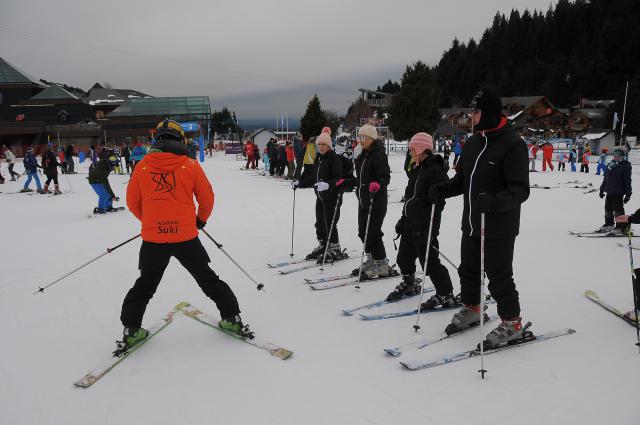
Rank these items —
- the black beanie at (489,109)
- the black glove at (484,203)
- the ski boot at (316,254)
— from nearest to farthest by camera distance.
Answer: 1. the black glove at (484,203)
2. the black beanie at (489,109)
3. the ski boot at (316,254)

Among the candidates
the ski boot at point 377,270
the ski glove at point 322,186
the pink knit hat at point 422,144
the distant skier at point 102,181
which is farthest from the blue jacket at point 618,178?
the distant skier at point 102,181

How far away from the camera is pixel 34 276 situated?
5.66m

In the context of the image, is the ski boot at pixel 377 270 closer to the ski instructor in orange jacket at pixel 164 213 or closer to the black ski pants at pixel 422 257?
the black ski pants at pixel 422 257

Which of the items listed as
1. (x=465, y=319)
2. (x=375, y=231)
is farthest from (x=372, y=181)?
(x=465, y=319)

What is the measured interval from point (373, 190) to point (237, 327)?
212 centimetres

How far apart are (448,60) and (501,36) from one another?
13602 mm

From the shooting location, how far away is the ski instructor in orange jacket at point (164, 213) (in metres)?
3.22

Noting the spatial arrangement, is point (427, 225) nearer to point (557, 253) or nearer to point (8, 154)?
point (557, 253)

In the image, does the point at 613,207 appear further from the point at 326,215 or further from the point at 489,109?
the point at 489,109

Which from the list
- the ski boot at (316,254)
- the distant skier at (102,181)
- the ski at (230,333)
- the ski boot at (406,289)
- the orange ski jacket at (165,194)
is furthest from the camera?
the distant skier at (102,181)

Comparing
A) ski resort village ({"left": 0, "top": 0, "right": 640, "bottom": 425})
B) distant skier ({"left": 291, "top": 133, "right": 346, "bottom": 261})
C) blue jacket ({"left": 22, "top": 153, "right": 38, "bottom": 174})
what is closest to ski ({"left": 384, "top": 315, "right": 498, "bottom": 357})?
ski resort village ({"left": 0, "top": 0, "right": 640, "bottom": 425})

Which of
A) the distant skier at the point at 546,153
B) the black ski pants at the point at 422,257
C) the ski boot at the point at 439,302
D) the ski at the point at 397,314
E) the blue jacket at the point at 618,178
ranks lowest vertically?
the ski at the point at 397,314

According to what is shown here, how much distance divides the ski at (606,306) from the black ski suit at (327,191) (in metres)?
3.07

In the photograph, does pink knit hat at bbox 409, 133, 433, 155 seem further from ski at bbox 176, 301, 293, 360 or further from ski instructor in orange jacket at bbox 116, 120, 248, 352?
ski at bbox 176, 301, 293, 360
